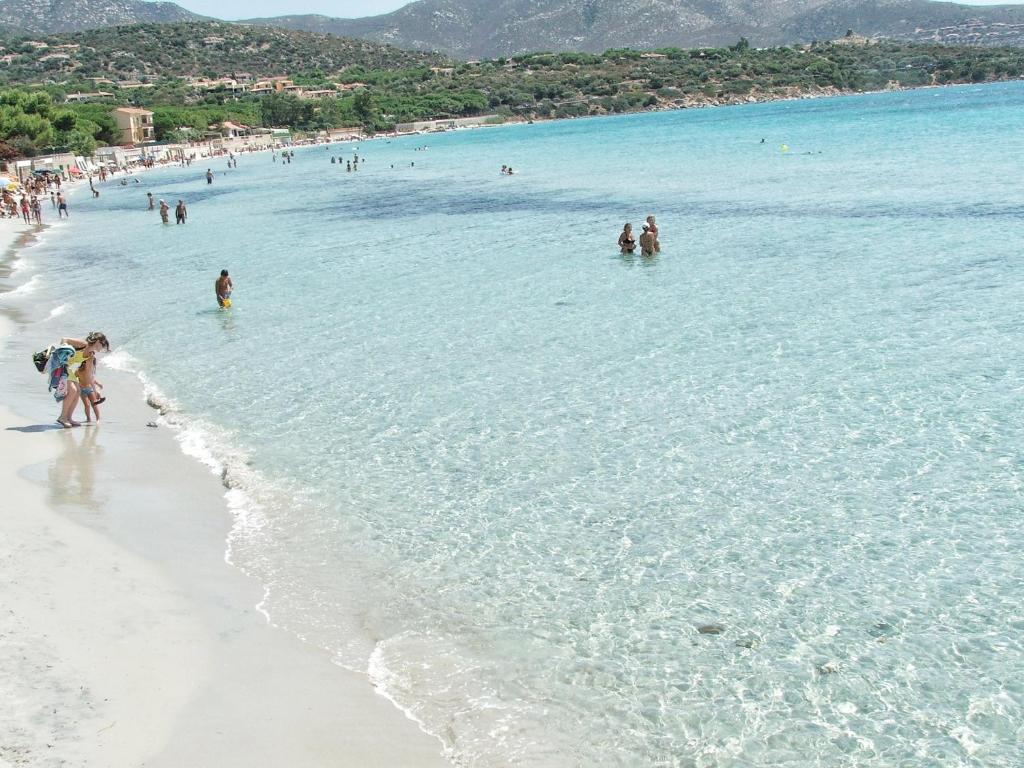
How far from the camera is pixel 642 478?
10633 mm

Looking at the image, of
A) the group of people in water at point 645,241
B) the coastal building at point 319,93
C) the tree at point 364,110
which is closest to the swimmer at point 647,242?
the group of people in water at point 645,241

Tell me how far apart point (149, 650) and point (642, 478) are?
533 cm

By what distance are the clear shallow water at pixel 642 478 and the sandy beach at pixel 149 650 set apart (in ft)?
→ 1.17

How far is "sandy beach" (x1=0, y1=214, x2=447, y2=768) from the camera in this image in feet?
19.7

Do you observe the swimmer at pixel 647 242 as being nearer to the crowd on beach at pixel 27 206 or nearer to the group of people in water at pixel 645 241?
the group of people in water at pixel 645 241

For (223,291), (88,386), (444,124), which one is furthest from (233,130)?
(88,386)

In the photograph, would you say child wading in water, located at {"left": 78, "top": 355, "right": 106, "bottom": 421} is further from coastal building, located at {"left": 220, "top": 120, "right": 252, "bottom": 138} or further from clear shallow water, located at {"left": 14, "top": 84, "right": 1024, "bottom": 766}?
coastal building, located at {"left": 220, "top": 120, "right": 252, "bottom": 138}

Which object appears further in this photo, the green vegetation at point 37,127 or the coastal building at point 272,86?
the coastal building at point 272,86

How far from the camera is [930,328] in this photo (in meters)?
16.1

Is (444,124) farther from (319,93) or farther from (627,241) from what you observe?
(627,241)

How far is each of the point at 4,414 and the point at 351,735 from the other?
30.5ft

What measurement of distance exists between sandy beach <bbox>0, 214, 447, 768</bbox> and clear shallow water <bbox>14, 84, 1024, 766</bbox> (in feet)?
1.17

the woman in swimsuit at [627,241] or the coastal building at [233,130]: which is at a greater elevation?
the coastal building at [233,130]

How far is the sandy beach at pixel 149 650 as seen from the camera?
6.01 metres
